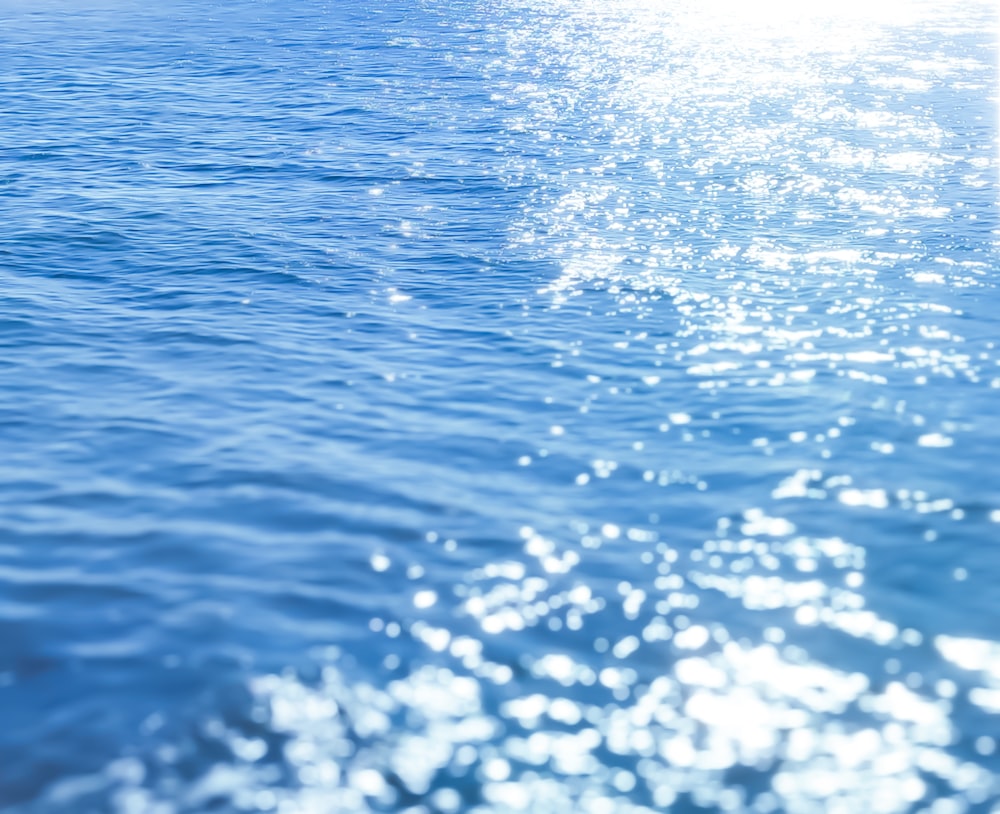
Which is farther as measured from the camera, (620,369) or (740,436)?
(620,369)

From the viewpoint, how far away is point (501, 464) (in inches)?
819

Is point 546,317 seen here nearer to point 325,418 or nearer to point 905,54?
point 325,418

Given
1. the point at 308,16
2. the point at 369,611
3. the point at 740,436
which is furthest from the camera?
the point at 308,16

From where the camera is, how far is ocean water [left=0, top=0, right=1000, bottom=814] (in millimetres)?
13930

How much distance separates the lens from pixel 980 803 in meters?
13.0

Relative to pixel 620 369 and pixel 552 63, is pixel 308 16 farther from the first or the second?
pixel 620 369

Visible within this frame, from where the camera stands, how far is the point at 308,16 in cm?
6975

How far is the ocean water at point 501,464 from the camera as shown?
1393 cm

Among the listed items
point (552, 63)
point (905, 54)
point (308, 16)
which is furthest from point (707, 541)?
point (308, 16)

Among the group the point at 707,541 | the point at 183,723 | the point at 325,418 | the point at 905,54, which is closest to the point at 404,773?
the point at 183,723

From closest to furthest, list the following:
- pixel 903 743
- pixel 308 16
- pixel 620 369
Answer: pixel 903 743 < pixel 620 369 < pixel 308 16

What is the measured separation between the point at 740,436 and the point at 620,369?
3.83 metres

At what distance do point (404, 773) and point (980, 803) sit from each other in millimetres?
6259

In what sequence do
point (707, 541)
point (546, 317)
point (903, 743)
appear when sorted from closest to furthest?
1. point (903, 743)
2. point (707, 541)
3. point (546, 317)
